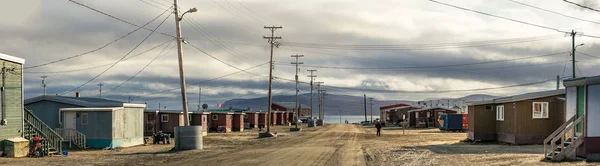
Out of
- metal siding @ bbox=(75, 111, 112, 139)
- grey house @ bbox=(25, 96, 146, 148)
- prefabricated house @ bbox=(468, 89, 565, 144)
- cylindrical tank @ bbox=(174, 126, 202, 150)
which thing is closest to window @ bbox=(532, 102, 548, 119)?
prefabricated house @ bbox=(468, 89, 565, 144)

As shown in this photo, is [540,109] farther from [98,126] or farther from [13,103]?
[13,103]

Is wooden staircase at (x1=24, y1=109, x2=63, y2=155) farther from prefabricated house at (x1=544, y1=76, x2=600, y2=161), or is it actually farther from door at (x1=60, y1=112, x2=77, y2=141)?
prefabricated house at (x1=544, y1=76, x2=600, y2=161)

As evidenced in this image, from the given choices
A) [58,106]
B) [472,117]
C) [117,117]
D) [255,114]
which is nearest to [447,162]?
[472,117]

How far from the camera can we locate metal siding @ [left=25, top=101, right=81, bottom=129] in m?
40.9

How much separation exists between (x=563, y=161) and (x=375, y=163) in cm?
722

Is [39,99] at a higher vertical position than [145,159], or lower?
higher

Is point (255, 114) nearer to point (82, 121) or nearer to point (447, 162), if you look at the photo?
point (82, 121)

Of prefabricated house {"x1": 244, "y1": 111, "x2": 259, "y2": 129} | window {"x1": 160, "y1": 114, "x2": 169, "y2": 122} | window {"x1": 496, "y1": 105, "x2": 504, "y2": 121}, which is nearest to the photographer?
window {"x1": 496, "y1": 105, "x2": 504, "y2": 121}

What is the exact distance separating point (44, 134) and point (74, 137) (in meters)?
5.80


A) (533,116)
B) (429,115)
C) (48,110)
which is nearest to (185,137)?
(48,110)

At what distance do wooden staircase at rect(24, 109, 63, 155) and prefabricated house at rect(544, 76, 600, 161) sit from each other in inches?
952

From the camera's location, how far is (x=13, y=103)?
32125mm

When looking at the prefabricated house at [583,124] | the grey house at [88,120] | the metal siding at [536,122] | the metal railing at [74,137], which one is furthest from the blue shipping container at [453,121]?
the prefabricated house at [583,124]

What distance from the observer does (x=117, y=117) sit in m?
40.1
